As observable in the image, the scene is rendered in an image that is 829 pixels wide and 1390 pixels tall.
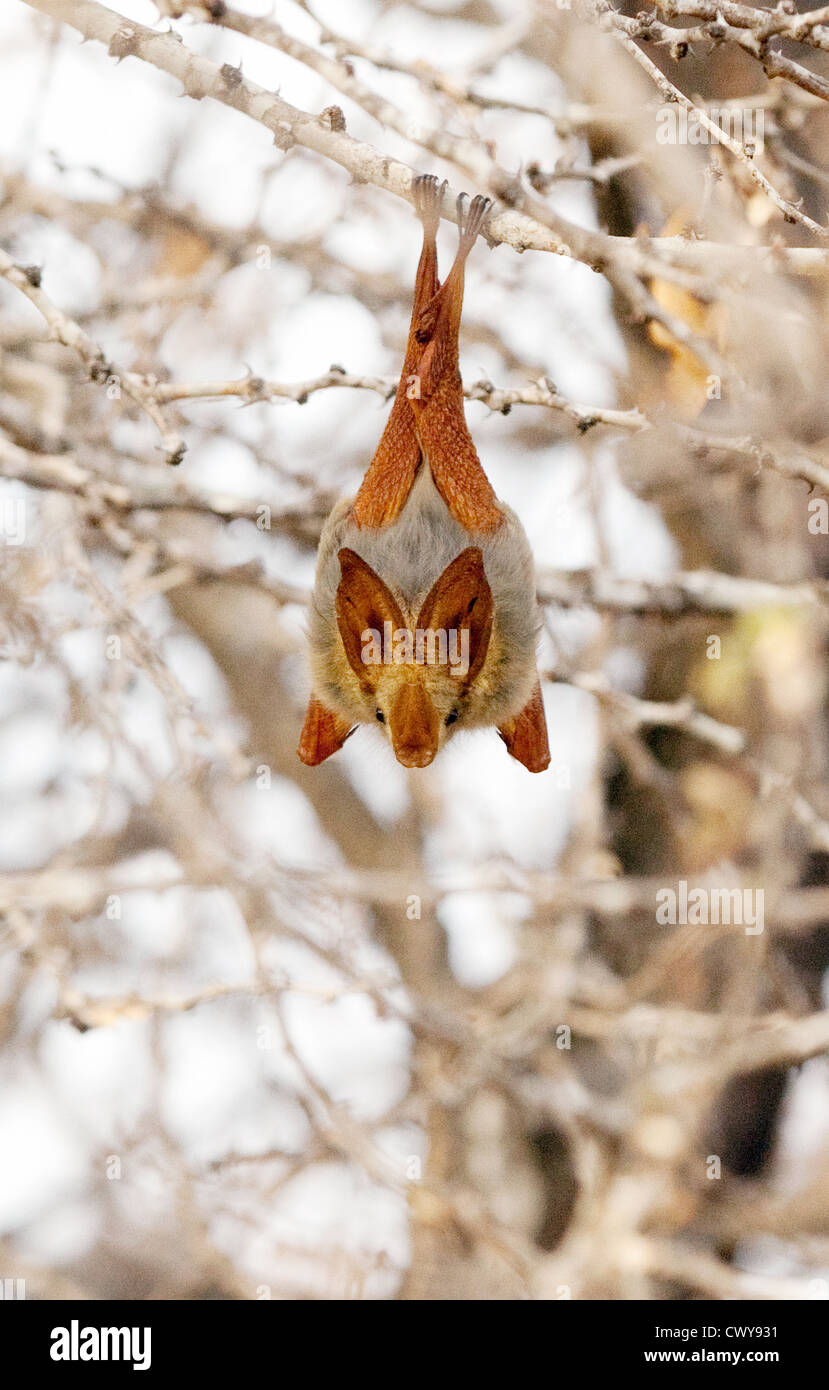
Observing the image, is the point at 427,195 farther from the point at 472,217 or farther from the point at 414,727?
the point at 414,727

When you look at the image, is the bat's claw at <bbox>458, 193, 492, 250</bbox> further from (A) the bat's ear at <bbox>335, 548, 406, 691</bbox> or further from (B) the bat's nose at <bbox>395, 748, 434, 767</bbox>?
(B) the bat's nose at <bbox>395, 748, 434, 767</bbox>

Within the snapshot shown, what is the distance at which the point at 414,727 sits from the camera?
397 centimetres

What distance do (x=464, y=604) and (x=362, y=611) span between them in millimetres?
334

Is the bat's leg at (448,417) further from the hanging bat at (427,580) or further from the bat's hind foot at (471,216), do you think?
the bat's hind foot at (471,216)

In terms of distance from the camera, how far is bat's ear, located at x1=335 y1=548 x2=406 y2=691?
3744mm

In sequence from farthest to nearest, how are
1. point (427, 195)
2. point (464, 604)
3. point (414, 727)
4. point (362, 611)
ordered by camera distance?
point (414, 727) < point (362, 611) < point (464, 604) < point (427, 195)

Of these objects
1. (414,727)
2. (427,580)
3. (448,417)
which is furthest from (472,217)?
(414,727)

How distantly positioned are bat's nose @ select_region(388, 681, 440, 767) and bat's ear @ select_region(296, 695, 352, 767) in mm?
603

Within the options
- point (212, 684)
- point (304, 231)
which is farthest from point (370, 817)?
point (304, 231)

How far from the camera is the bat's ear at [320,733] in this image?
4602mm

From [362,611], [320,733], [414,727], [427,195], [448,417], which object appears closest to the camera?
[427,195]

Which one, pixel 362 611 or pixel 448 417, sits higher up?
pixel 448 417

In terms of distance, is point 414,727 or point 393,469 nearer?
point 414,727
